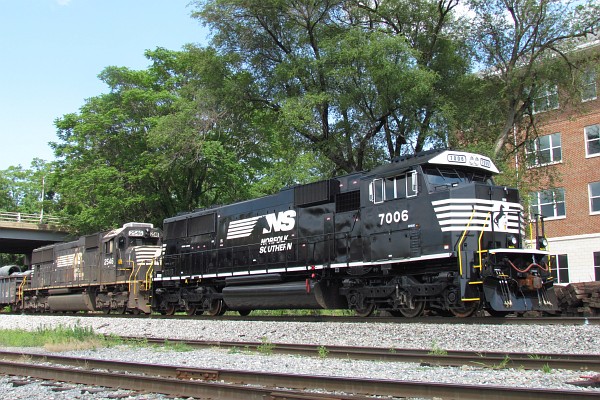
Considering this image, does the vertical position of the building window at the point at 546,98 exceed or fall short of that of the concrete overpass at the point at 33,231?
it exceeds it

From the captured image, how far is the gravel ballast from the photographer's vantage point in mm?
7051

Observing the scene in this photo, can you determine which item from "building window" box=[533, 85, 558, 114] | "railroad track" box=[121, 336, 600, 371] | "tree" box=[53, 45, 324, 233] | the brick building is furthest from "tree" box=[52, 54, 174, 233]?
"railroad track" box=[121, 336, 600, 371]

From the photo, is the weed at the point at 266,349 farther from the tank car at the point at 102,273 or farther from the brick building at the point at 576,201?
the brick building at the point at 576,201

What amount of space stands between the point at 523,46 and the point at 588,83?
9.14ft

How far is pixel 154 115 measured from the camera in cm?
3619

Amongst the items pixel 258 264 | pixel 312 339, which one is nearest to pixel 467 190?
pixel 312 339

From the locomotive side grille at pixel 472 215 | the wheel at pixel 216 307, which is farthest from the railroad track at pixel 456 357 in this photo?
the wheel at pixel 216 307

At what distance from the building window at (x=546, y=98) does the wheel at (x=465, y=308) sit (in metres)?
12.0

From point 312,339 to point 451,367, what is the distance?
14.3ft

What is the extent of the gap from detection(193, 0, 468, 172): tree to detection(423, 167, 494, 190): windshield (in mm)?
6999

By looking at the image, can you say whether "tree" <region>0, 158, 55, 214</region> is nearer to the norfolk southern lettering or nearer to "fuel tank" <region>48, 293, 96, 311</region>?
"fuel tank" <region>48, 293, 96, 311</region>

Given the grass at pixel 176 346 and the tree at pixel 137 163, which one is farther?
the tree at pixel 137 163

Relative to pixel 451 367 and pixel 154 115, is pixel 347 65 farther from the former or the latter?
pixel 154 115

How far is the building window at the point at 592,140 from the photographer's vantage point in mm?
30828
